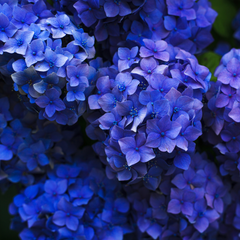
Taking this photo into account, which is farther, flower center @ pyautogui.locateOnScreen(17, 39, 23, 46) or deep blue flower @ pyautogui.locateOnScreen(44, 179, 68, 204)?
deep blue flower @ pyautogui.locateOnScreen(44, 179, 68, 204)

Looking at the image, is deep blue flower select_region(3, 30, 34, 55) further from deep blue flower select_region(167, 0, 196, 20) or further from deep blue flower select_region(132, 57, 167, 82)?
deep blue flower select_region(167, 0, 196, 20)

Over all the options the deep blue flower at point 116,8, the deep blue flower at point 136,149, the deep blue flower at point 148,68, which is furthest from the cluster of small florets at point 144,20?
the deep blue flower at point 136,149

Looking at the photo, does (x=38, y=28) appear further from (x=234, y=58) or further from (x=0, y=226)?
(x=0, y=226)

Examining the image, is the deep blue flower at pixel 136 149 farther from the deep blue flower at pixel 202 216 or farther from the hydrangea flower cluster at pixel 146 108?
the deep blue flower at pixel 202 216

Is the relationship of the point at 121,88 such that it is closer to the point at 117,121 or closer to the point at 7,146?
the point at 117,121

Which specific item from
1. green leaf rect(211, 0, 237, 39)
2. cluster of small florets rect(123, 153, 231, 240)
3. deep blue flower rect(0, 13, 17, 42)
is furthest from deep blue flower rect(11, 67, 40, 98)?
green leaf rect(211, 0, 237, 39)
